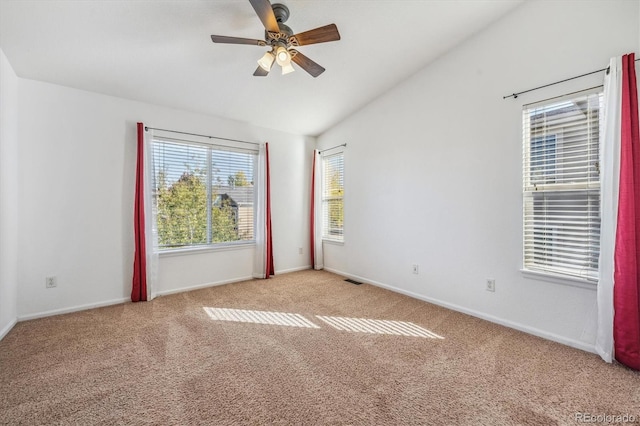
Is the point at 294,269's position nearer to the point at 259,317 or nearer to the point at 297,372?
the point at 259,317

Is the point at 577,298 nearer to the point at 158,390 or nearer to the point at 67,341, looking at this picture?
the point at 158,390

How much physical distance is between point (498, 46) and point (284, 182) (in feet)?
11.4

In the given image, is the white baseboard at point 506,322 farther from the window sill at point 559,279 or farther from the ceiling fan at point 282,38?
the ceiling fan at point 282,38

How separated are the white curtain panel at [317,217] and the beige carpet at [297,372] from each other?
209cm

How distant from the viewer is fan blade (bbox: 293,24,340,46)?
212cm

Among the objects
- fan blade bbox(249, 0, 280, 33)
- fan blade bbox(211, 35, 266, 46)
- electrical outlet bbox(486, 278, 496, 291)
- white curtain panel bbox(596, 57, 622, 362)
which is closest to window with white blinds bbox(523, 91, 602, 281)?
white curtain panel bbox(596, 57, 622, 362)

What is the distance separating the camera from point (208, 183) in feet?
13.4

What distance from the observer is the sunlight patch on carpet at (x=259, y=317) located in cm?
280

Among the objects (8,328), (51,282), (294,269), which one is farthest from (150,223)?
(294,269)

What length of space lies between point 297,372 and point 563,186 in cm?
279

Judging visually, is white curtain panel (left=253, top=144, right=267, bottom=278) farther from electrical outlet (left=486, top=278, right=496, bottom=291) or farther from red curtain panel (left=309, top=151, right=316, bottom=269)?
electrical outlet (left=486, top=278, right=496, bottom=291)

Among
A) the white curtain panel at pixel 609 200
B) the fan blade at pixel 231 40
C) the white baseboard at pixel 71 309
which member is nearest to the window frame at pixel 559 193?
the white curtain panel at pixel 609 200

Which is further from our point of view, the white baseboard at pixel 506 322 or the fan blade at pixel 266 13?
the white baseboard at pixel 506 322

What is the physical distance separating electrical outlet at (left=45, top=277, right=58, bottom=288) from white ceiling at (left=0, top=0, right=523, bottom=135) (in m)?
2.19
